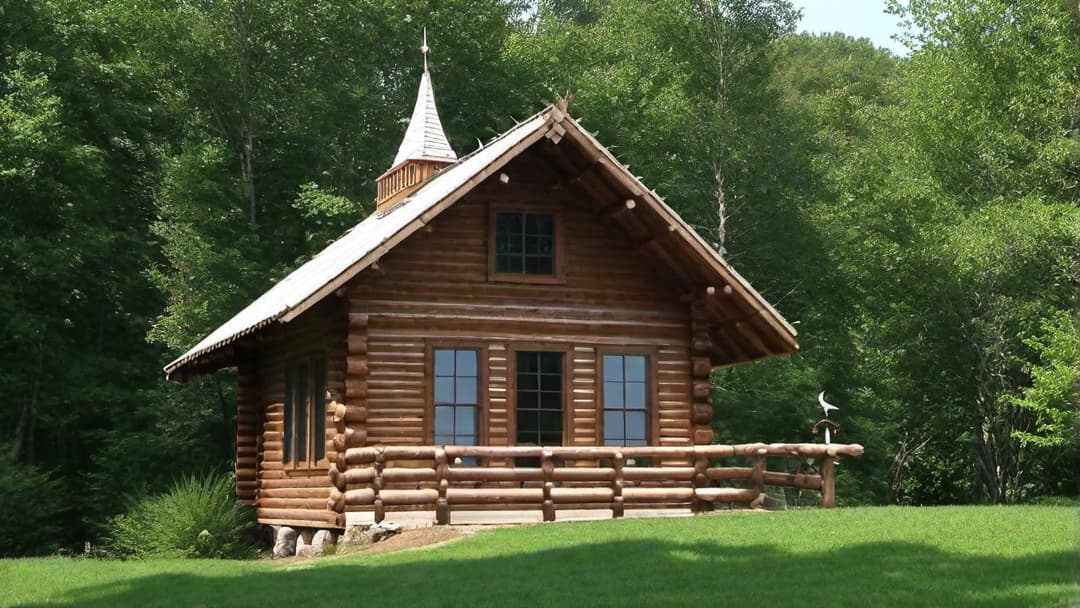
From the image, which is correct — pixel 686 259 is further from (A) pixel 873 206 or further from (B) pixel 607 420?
(A) pixel 873 206

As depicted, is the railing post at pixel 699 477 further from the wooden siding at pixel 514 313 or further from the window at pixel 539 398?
the window at pixel 539 398

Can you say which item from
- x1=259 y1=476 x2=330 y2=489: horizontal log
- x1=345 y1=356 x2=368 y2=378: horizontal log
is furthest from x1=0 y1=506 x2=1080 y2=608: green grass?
x1=259 y1=476 x2=330 y2=489: horizontal log

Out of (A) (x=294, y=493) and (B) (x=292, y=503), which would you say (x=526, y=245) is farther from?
(B) (x=292, y=503)

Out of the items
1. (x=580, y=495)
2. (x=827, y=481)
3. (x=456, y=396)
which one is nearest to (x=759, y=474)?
(x=827, y=481)

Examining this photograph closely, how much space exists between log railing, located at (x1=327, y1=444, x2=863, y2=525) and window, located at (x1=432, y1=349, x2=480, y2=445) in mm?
517

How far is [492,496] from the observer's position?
21.2 m

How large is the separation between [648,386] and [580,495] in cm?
387

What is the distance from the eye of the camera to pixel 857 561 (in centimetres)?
1480

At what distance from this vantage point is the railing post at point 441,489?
20.7m

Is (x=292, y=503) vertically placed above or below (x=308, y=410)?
below

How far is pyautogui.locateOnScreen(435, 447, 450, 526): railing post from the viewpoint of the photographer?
20703 millimetres

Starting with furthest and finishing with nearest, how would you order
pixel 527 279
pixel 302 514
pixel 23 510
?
pixel 23 510, pixel 302 514, pixel 527 279

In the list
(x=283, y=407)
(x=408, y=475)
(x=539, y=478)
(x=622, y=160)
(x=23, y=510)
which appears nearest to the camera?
(x=408, y=475)

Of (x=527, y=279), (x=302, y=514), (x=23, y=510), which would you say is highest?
(x=527, y=279)
